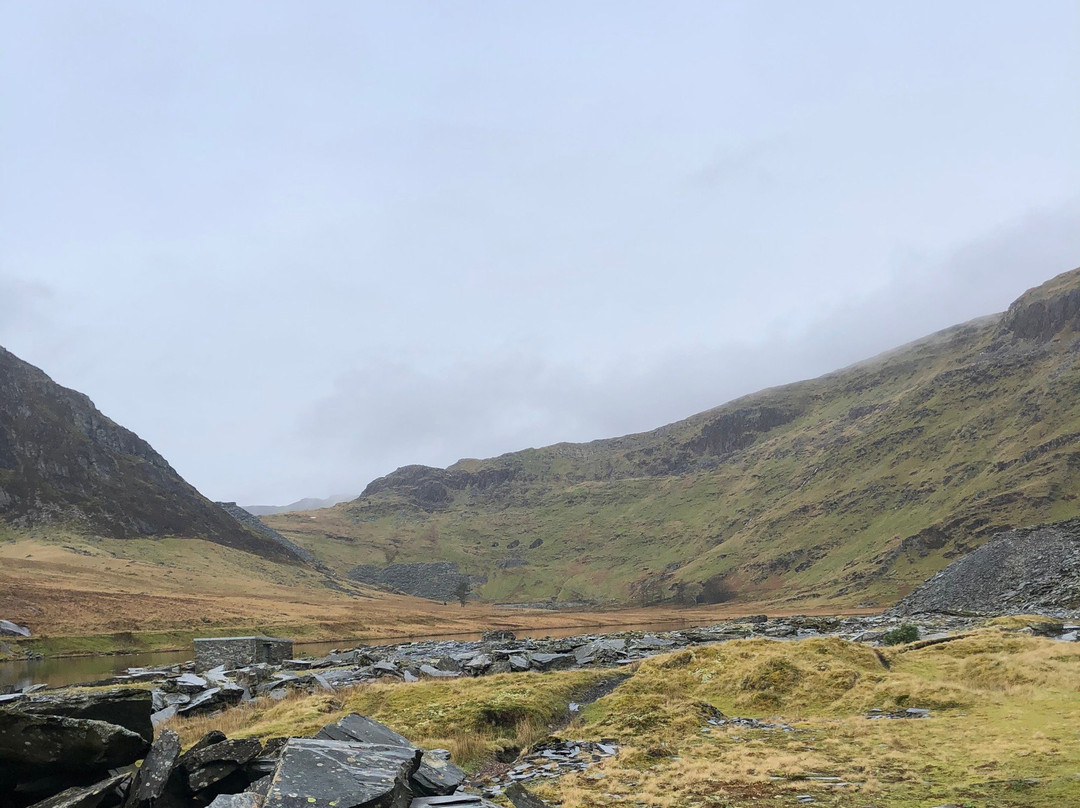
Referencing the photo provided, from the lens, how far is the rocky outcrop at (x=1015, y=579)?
5712 cm

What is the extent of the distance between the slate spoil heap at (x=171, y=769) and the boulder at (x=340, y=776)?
2 cm

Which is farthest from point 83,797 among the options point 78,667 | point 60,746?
point 78,667

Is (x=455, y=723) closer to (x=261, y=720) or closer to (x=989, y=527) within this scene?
(x=261, y=720)

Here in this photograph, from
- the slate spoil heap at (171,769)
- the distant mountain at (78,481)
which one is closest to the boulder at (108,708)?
the slate spoil heap at (171,769)

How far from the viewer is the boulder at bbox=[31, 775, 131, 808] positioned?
8734 mm

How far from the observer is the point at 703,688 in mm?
27531

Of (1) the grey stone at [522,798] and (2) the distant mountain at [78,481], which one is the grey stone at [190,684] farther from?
(2) the distant mountain at [78,481]

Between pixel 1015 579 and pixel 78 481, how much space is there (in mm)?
195777

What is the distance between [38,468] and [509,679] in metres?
182

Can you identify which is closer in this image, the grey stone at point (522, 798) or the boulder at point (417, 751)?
the boulder at point (417, 751)

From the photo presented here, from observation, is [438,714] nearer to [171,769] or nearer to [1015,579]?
[171,769]

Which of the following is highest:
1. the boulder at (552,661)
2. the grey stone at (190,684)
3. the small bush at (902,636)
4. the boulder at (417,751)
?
the boulder at (417,751)

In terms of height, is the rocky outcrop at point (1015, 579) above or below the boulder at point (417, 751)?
below

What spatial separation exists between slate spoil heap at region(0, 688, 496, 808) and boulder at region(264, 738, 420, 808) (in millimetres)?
15
